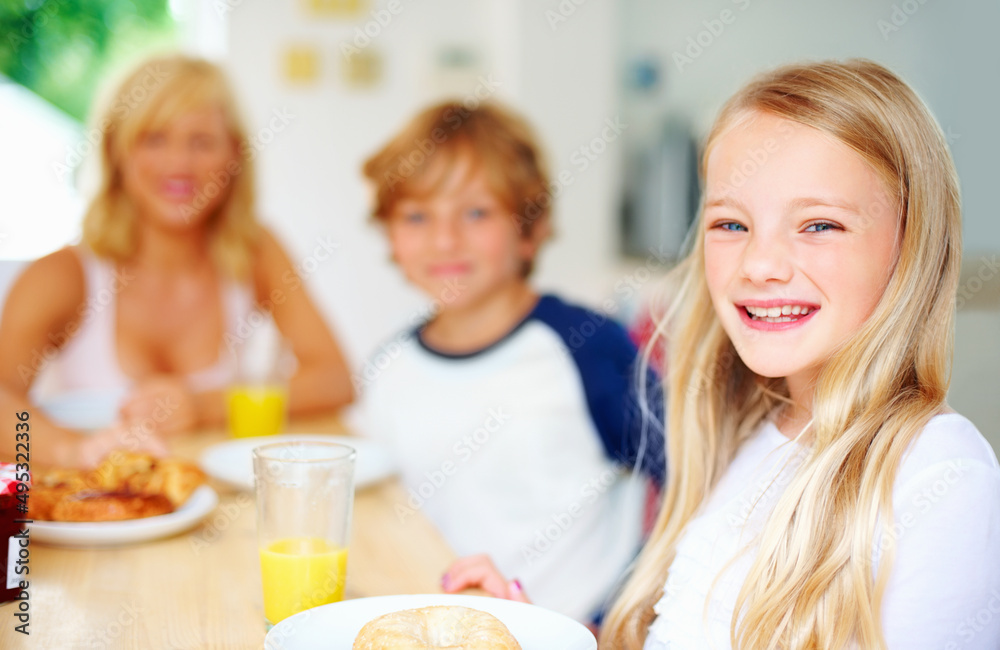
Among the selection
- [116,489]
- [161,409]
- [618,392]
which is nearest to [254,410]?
[161,409]

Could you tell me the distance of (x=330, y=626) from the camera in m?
0.70

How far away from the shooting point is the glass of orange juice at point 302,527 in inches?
30.7

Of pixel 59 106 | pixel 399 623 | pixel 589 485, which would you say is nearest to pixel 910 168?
pixel 399 623

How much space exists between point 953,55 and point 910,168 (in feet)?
4.27

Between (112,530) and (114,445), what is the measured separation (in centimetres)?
28

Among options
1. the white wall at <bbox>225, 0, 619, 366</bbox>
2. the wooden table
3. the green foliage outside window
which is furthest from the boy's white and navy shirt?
the green foliage outside window

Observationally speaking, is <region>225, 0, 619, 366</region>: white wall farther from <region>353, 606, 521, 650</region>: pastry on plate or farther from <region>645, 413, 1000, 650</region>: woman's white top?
<region>353, 606, 521, 650</region>: pastry on plate

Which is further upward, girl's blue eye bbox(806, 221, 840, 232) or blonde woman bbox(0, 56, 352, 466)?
girl's blue eye bbox(806, 221, 840, 232)

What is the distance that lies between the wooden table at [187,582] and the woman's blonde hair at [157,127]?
0.96 m

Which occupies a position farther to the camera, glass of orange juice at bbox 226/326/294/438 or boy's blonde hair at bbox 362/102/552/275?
boy's blonde hair at bbox 362/102/552/275

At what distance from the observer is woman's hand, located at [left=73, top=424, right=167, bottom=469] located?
1182 millimetres

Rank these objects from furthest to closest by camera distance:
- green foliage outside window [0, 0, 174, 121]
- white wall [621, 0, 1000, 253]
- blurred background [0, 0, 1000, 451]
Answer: green foliage outside window [0, 0, 174, 121], blurred background [0, 0, 1000, 451], white wall [621, 0, 1000, 253]

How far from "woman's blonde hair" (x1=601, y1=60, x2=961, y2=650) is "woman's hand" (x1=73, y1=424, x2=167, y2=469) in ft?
2.16

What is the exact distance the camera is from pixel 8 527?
79cm
